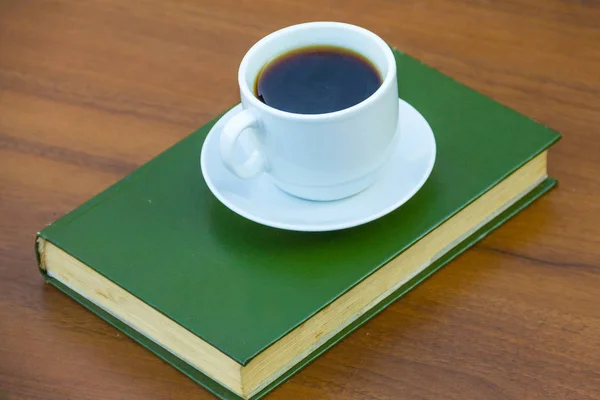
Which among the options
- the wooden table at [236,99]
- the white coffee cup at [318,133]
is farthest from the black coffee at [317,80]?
the wooden table at [236,99]

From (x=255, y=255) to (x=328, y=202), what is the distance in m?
0.07

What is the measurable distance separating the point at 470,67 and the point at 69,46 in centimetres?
39

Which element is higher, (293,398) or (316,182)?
(316,182)

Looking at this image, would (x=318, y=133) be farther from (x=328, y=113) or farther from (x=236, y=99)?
(x=236, y=99)

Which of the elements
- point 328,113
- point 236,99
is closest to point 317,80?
point 328,113

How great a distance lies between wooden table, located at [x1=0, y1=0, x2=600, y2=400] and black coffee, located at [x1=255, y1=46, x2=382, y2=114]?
16 centimetres

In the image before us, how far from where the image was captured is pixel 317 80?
695mm

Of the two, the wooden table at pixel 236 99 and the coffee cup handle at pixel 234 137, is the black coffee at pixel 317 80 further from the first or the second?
the wooden table at pixel 236 99

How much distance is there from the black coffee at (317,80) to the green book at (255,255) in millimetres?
93

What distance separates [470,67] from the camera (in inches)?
35.4

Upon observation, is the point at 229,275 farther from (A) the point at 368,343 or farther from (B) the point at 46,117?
(B) the point at 46,117

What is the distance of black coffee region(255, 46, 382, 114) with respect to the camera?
2.22ft

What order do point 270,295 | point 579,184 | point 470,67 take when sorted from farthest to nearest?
point 470,67
point 579,184
point 270,295

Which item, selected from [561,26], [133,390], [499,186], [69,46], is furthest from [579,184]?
[69,46]
